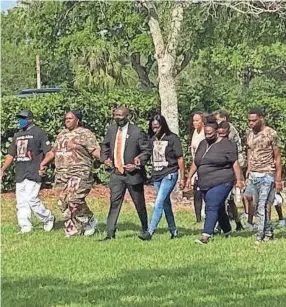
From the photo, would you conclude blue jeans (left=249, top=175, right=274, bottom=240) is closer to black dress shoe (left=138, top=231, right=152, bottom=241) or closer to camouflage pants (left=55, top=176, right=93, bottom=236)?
black dress shoe (left=138, top=231, right=152, bottom=241)

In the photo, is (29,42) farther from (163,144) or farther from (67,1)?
(163,144)

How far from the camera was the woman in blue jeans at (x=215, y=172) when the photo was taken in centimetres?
1079

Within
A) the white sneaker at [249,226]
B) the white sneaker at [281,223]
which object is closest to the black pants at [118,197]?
the white sneaker at [249,226]

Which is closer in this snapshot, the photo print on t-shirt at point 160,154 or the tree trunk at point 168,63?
the photo print on t-shirt at point 160,154

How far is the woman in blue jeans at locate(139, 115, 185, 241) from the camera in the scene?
37.2 feet

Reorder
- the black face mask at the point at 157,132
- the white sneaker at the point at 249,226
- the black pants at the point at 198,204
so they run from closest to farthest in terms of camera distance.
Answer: the black face mask at the point at 157,132 → the white sneaker at the point at 249,226 → the black pants at the point at 198,204

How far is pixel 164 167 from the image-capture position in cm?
1138

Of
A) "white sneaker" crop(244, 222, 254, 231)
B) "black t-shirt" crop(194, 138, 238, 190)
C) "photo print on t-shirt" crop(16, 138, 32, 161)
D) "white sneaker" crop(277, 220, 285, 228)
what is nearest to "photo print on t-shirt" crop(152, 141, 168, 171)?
"black t-shirt" crop(194, 138, 238, 190)

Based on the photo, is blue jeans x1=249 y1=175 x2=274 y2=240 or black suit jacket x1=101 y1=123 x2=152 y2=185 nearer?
blue jeans x1=249 y1=175 x2=274 y2=240

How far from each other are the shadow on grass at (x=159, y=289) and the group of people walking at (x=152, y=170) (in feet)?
6.97

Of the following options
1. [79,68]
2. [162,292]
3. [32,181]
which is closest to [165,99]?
[32,181]

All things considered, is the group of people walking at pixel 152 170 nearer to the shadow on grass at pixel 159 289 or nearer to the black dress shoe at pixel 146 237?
the black dress shoe at pixel 146 237

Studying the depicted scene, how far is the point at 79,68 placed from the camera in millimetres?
30594

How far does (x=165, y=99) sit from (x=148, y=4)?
6.77 ft
